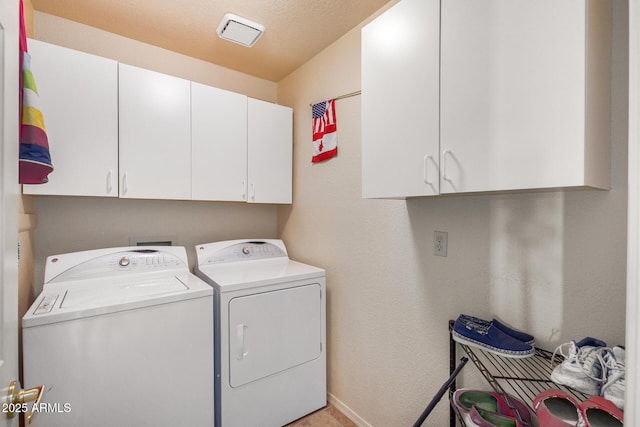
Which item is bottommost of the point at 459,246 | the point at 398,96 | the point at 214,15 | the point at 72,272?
the point at 72,272

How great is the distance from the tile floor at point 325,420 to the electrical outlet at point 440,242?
136 centimetres

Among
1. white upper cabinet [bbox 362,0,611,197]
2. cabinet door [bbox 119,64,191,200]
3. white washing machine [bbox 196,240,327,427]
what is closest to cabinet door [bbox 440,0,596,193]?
white upper cabinet [bbox 362,0,611,197]

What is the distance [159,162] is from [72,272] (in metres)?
0.79

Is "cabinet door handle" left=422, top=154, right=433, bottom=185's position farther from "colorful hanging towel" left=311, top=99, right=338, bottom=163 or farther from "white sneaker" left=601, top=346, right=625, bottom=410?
"colorful hanging towel" left=311, top=99, right=338, bottom=163

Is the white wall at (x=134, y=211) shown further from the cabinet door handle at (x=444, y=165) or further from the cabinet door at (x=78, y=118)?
the cabinet door handle at (x=444, y=165)

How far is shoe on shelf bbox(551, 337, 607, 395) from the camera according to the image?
0.83 meters

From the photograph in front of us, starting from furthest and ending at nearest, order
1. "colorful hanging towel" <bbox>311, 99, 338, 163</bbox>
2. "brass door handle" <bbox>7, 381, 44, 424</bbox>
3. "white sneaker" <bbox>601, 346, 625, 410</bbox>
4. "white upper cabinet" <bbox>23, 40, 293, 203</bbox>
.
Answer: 1. "colorful hanging towel" <bbox>311, 99, 338, 163</bbox>
2. "white upper cabinet" <bbox>23, 40, 293, 203</bbox>
3. "white sneaker" <bbox>601, 346, 625, 410</bbox>
4. "brass door handle" <bbox>7, 381, 44, 424</bbox>

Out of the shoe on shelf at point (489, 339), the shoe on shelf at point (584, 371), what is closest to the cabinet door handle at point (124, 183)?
the shoe on shelf at point (489, 339)

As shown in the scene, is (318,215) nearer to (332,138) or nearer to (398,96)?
(332,138)

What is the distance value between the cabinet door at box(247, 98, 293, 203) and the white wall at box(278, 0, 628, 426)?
4.2 inches

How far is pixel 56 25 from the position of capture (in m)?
1.82

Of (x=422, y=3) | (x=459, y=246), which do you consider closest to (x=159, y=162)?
(x=422, y=3)

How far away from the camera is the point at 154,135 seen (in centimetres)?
185

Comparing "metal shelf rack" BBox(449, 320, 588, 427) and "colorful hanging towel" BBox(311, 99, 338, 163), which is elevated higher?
"colorful hanging towel" BBox(311, 99, 338, 163)
